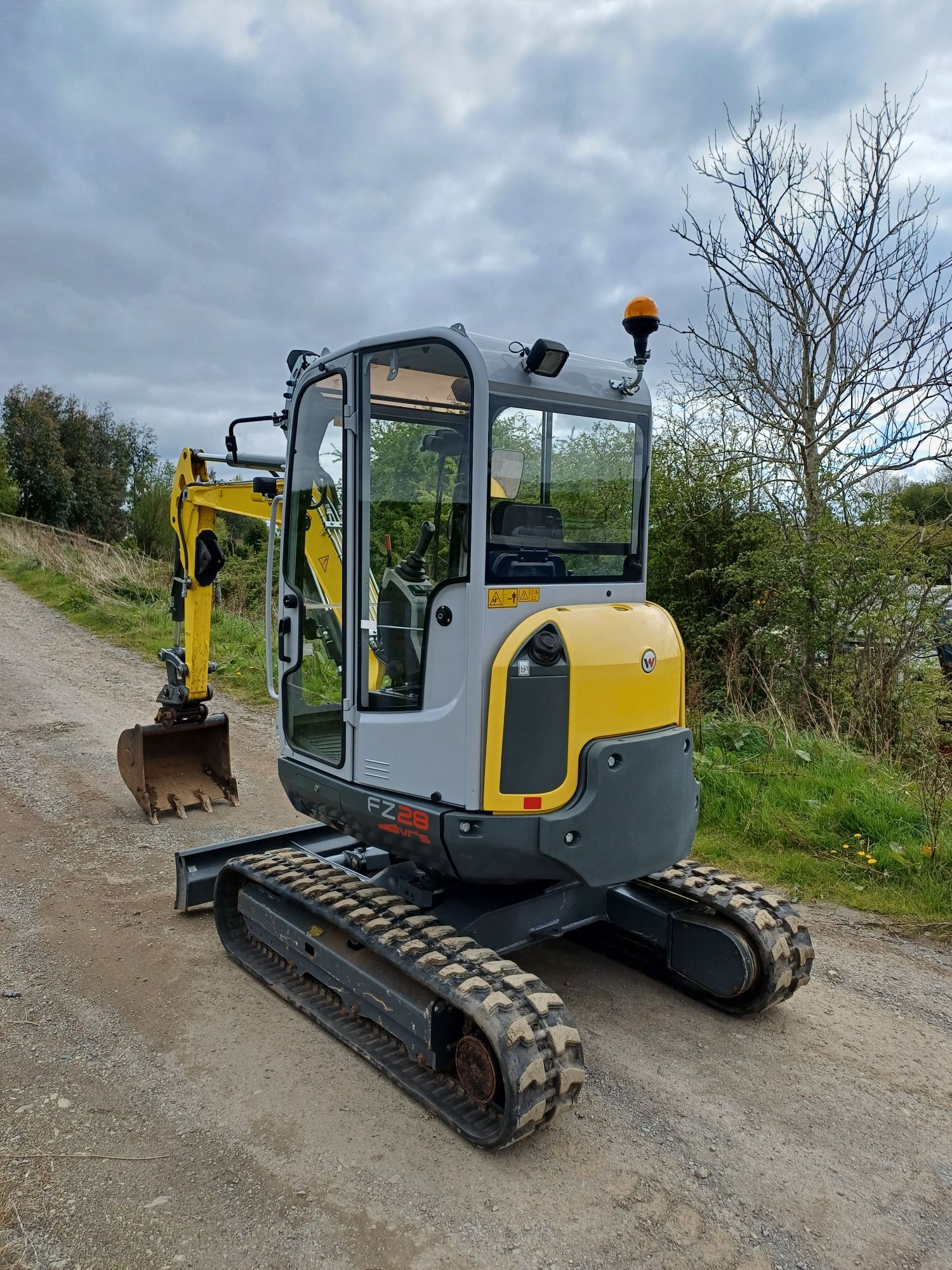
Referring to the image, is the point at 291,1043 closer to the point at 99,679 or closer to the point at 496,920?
the point at 496,920

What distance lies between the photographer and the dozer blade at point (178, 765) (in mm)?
6223

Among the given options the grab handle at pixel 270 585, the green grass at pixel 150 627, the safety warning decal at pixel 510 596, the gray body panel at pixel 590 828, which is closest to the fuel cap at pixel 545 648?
the safety warning decal at pixel 510 596

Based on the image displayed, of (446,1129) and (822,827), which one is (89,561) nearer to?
(822,827)

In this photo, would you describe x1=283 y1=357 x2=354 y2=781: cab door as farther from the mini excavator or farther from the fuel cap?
the fuel cap

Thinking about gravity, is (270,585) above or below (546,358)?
below

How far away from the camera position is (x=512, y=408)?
11.1 ft

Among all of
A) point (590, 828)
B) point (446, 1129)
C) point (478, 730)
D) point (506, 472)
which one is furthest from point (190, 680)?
point (446, 1129)

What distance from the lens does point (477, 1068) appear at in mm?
3076

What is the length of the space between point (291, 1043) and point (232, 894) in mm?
973

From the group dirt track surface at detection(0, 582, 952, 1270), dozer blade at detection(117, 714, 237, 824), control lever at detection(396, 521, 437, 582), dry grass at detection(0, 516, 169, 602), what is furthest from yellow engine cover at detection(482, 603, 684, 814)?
dry grass at detection(0, 516, 169, 602)

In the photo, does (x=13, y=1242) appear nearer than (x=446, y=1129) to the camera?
Yes

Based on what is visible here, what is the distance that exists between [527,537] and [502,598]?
0.29 m

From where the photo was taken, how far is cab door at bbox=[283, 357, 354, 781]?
3.80 meters

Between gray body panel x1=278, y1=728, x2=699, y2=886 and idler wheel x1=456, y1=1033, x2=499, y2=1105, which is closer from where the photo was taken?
idler wheel x1=456, y1=1033, x2=499, y2=1105
